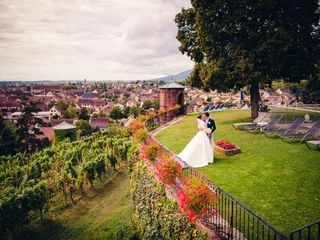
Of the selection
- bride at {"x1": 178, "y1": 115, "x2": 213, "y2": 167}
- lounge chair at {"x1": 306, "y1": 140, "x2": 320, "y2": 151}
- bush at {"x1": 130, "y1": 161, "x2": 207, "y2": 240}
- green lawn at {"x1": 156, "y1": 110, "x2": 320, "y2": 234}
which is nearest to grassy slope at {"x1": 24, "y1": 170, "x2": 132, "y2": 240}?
bush at {"x1": 130, "y1": 161, "x2": 207, "y2": 240}

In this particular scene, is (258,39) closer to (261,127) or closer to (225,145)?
(261,127)

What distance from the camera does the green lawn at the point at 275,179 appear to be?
232 inches

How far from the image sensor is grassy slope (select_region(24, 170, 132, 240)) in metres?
10.5

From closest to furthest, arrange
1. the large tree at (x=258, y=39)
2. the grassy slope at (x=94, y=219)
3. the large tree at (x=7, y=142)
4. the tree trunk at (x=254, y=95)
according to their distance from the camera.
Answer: the grassy slope at (x=94, y=219), the large tree at (x=258, y=39), the tree trunk at (x=254, y=95), the large tree at (x=7, y=142)

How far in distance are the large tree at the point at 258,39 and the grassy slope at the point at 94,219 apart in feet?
34.3

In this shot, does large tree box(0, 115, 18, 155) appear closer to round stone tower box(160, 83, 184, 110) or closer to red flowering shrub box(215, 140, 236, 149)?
round stone tower box(160, 83, 184, 110)

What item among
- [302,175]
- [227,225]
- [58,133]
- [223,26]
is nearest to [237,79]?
[223,26]

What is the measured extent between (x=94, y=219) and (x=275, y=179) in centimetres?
881

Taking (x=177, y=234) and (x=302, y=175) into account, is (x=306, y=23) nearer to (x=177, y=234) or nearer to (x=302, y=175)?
(x=302, y=175)

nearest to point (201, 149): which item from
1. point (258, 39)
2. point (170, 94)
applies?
point (258, 39)

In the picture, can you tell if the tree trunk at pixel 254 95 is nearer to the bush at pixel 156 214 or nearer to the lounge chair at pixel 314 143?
the lounge chair at pixel 314 143

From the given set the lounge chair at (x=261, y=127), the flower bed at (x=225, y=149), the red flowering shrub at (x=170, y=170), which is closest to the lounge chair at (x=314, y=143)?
the lounge chair at (x=261, y=127)

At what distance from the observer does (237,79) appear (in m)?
16.7

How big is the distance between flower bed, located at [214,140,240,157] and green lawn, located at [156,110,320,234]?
35 cm
